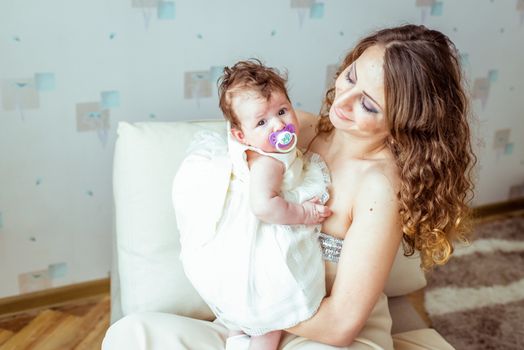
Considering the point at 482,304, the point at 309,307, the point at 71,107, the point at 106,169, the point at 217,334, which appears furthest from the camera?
the point at 482,304

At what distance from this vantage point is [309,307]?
1359 millimetres

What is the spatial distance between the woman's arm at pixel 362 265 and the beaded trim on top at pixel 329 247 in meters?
0.05

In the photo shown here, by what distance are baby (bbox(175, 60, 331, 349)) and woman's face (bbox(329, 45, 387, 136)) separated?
0.37 ft

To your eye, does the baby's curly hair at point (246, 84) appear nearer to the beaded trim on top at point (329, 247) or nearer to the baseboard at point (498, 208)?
the beaded trim on top at point (329, 247)

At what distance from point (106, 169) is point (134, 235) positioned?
26.1 inches

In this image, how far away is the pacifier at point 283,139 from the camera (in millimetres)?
1339

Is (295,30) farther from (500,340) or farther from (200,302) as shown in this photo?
(500,340)

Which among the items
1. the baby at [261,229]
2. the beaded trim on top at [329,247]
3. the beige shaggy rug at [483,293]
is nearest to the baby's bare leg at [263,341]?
the baby at [261,229]

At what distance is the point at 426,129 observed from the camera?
1.35 m

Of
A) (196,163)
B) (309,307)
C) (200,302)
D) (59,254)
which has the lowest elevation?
(59,254)

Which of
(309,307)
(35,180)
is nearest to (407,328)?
(309,307)

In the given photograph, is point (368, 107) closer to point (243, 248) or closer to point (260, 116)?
point (260, 116)

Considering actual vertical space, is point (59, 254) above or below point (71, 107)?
below

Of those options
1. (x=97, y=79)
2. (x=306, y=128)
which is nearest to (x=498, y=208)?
(x=306, y=128)
